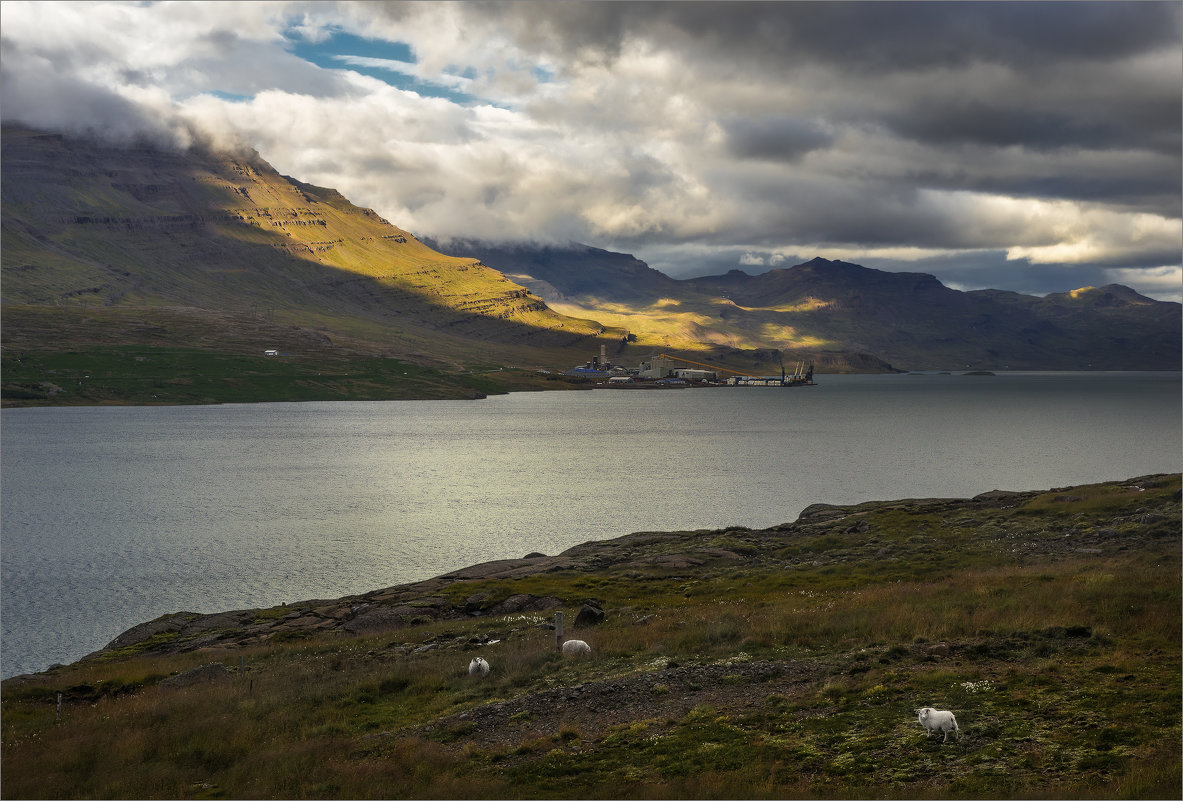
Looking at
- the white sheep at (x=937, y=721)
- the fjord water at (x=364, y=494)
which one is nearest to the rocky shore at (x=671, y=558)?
the fjord water at (x=364, y=494)

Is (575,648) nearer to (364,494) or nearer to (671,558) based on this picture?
(671,558)

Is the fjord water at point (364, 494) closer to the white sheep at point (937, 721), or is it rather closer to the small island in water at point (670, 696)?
the small island in water at point (670, 696)

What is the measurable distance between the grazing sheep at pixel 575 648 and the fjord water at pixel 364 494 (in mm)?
34771

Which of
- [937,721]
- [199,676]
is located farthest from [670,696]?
[199,676]

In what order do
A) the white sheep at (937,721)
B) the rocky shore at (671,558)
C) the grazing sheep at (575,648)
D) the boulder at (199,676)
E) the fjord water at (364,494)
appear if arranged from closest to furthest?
the white sheep at (937,721) < the grazing sheep at (575,648) < the boulder at (199,676) < the rocky shore at (671,558) < the fjord water at (364,494)

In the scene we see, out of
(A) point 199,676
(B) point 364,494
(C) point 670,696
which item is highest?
(C) point 670,696

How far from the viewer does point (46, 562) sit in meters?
72.9

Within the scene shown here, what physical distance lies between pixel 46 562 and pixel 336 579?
90.0 ft

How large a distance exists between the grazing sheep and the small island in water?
415mm

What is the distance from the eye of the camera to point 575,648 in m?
32.9

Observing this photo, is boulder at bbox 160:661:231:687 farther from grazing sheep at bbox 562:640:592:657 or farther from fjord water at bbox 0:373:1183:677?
fjord water at bbox 0:373:1183:677

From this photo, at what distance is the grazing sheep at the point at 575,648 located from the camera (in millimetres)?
32625

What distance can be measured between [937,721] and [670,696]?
27.8ft

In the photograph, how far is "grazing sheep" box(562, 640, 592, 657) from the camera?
3262 cm
